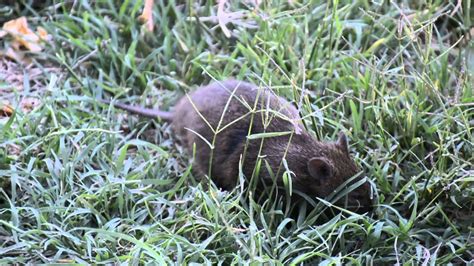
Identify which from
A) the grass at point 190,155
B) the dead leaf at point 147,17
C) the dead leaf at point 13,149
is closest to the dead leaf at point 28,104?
the grass at point 190,155

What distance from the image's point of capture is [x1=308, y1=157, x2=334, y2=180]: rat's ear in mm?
5051

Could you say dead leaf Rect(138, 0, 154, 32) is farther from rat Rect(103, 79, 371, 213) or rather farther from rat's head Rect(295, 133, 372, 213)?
rat's head Rect(295, 133, 372, 213)

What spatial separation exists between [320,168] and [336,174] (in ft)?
0.35

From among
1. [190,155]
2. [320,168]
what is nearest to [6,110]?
[190,155]

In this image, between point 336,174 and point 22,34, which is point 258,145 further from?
point 22,34

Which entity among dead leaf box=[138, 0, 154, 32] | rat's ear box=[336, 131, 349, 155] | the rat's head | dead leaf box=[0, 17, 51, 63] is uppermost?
dead leaf box=[138, 0, 154, 32]

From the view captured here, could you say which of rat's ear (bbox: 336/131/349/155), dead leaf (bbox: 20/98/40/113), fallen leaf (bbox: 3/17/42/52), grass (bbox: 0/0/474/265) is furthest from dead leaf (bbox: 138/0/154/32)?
rat's ear (bbox: 336/131/349/155)

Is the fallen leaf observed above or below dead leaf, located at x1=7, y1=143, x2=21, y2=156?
above

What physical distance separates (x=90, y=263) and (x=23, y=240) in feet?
1.34

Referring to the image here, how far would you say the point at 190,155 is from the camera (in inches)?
224

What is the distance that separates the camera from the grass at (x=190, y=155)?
4863 millimetres

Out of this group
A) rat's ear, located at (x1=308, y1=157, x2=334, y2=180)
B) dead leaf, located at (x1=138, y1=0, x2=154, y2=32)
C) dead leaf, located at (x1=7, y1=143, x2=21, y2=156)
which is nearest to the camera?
rat's ear, located at (x1=308, y1=157, x2=334, y2=180)

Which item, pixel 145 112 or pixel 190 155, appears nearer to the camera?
pixel 190 155

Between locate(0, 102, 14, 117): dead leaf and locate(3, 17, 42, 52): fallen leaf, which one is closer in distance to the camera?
locate(0, 102, 14, 117): dead leaf
